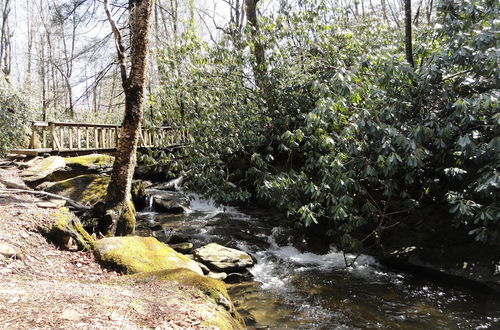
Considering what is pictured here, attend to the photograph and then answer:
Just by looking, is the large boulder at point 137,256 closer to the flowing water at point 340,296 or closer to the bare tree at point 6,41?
the flowing water at point 340,296

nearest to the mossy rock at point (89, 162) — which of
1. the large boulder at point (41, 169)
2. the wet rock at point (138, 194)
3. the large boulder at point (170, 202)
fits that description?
the large boulder at point (41, 169)

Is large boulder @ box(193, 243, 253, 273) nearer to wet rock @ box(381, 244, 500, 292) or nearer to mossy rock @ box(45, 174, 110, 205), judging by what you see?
mossy rock @ box(45, 174, 110, 205)

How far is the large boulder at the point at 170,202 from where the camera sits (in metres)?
10.5

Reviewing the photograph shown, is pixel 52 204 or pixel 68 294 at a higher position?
pixel 52 204

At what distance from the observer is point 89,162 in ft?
34.5

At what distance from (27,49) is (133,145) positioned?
2686 centimetres

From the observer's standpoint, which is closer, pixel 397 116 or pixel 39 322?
pixel 39 322

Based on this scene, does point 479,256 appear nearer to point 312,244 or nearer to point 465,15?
point 312,244

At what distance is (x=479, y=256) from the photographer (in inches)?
223

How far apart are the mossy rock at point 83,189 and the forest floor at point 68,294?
2432 mm

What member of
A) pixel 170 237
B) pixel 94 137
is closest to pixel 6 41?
pixel 94 137

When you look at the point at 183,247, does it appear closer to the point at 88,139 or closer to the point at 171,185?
the point at 171,185

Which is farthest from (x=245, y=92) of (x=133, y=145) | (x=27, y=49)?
(x=27, y=49)

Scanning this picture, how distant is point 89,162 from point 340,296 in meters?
8.59
